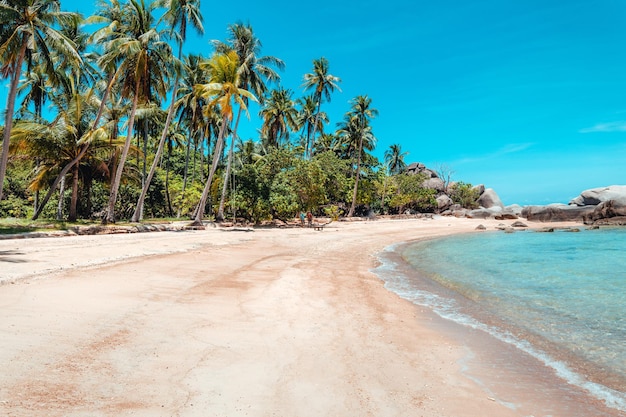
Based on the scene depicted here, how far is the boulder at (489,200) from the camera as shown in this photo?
62.1 metres

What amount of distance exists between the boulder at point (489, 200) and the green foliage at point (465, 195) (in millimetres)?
954

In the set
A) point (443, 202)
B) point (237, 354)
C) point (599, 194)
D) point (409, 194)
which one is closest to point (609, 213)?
point (599, 194)

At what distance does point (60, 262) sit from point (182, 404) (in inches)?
291

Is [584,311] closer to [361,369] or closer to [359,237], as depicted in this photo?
[361,369]

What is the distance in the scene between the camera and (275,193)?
26094mm

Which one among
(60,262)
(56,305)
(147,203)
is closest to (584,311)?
(56,305)

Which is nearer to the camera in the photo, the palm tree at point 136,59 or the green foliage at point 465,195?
the palm tree at point 136,59

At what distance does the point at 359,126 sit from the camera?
4528 centimetres

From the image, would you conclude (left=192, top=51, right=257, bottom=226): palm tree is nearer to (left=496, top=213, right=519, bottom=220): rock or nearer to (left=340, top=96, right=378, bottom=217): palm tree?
(left=340, top=96, right=378, bottom=217): palm tree

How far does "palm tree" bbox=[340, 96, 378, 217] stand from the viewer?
43550 millimetres

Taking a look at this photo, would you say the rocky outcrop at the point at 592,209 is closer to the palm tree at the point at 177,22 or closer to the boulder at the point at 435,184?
the boulder at the point at 435,184

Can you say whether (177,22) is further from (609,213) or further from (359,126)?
(609,213)

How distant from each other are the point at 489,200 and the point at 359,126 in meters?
31.0

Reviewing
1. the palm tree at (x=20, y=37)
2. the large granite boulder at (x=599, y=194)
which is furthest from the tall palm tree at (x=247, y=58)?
the large granite boulder at (x=599, y=194)
